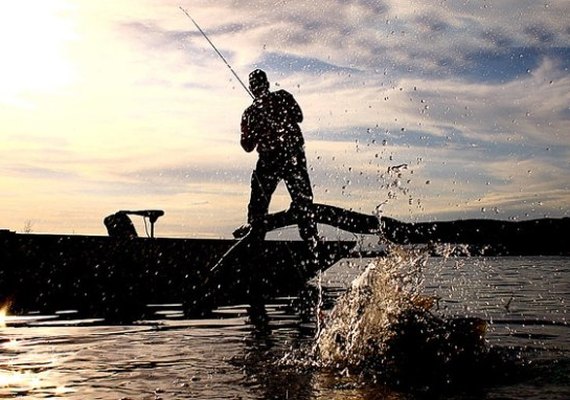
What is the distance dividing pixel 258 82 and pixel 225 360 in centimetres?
598

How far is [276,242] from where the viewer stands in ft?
53.9

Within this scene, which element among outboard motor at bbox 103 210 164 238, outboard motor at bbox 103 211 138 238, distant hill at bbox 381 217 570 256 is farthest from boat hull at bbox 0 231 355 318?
distant hill at bbox 381 217 570 256

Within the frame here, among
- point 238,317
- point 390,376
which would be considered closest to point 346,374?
point 390,376

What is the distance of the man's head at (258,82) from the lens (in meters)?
11.9

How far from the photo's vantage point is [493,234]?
6957 millimetres

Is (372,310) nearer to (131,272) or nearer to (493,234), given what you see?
(493,234)

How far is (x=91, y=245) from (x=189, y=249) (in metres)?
2.27

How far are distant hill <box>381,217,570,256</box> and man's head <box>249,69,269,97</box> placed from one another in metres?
4.90

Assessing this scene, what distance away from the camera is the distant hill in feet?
20.8

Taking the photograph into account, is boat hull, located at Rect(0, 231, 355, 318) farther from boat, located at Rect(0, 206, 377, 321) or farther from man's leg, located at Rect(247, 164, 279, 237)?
man's leg, located at Rect(247, 164, 279, 237)

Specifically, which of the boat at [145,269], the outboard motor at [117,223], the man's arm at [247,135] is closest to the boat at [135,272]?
the boat at [145,269]

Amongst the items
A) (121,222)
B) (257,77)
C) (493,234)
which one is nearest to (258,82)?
(257,77)

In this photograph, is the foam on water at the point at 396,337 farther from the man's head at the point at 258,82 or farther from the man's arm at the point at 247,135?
the man's head at the point at 258,82

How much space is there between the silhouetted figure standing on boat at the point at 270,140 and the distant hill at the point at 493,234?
14.0 feet
